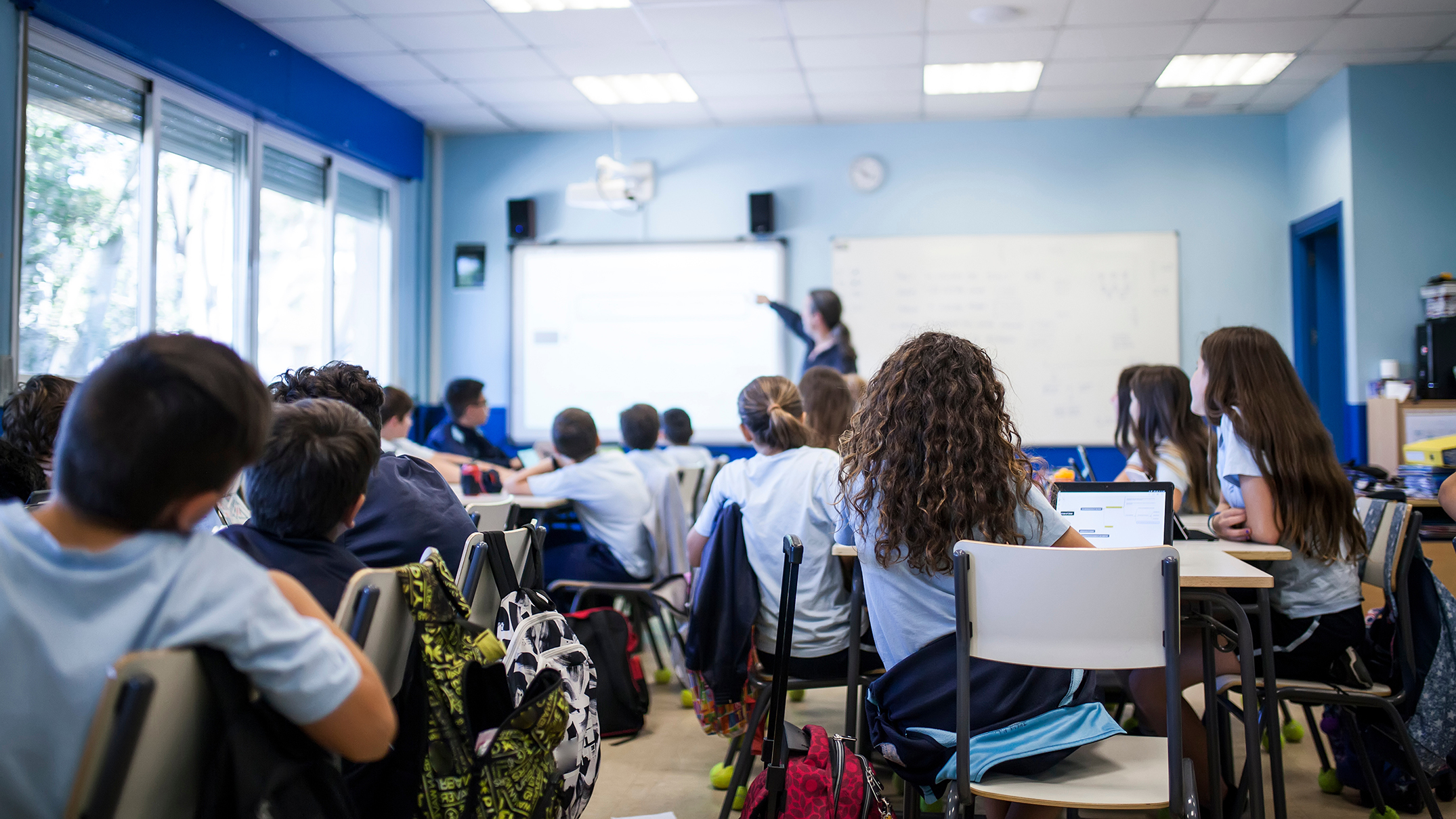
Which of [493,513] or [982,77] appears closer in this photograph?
[493,513]

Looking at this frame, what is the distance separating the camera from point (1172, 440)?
2.78 metres

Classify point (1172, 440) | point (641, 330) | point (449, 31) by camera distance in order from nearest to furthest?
point (1172, 440), point (449, 31), point (641, 330)

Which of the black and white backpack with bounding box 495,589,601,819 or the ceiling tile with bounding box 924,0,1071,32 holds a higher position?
the ceiling tile with bounding box 924,0,1071,32

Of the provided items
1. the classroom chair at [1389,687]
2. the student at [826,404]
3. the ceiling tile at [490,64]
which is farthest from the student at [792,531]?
the ceiling tile at [490,64]

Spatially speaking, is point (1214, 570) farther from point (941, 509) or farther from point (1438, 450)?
point (1438, 450)

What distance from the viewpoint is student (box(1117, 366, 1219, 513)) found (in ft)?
9.02

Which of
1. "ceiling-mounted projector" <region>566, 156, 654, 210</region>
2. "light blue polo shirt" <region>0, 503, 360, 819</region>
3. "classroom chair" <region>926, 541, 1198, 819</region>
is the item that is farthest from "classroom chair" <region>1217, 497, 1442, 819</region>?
"ceiling-mounted projector" <region>566, 156, 654, 210</region>

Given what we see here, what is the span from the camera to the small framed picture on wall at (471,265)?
20.4ft

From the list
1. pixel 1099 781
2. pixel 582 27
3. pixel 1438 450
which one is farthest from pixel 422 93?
pixel 1438 450

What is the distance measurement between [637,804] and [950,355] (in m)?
1.45

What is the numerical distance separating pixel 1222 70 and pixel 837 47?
211cm

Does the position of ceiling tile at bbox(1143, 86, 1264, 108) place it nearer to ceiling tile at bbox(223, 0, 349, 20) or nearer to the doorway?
the doorway

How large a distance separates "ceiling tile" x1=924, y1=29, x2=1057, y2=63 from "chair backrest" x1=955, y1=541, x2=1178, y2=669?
3.70 meters

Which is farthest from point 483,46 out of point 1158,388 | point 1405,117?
point 1405,117
